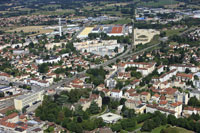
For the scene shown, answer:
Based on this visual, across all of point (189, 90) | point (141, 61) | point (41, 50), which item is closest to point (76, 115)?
point (189, 90)

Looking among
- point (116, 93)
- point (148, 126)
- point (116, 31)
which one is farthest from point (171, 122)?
point (116, 31)

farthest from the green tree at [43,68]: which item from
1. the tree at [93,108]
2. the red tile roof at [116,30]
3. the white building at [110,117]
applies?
the red tile roof at [116,30]

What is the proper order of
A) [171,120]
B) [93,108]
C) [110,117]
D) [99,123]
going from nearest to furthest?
[99,123] < [171,120] < [110,117] < [93,108]

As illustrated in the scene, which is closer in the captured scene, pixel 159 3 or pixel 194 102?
pixel 194 102

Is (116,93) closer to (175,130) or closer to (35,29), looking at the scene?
(175,130)

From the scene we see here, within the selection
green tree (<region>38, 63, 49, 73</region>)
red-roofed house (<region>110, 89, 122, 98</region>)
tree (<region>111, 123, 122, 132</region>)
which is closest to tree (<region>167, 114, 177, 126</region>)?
tree (<region>111, 123, 122, 132</region>)

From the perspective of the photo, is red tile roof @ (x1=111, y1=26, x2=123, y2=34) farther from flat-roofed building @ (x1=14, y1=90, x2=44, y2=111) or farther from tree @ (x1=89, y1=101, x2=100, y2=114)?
tree @ (x1=89, y1=101, x2=100, y2=114)
